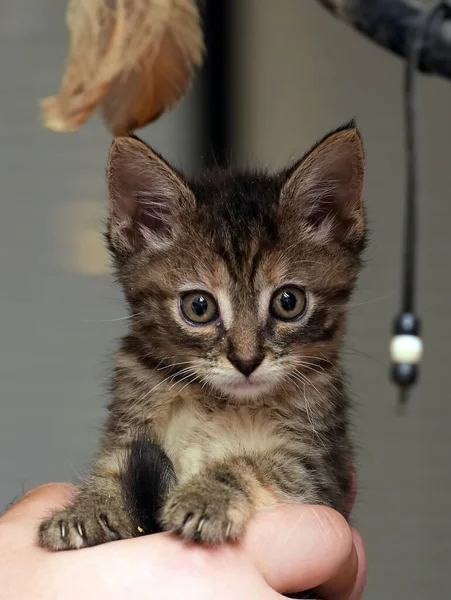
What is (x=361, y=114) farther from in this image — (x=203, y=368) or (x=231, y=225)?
(x=203, y=368)

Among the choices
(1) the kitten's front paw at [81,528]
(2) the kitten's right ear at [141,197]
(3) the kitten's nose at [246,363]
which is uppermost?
(2) the kitten's right ear at [141,197]

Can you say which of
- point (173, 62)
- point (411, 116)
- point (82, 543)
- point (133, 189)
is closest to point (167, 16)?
point (173, 62)

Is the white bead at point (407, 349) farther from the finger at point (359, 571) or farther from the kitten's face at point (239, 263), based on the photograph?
the finger at point (359, 571)

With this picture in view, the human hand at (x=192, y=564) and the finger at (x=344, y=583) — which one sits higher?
the human hand at (x=192, y=564)

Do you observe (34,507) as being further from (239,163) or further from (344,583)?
(239,163)

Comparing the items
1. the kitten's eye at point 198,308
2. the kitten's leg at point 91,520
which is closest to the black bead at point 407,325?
the kitten's eye at point 198,308

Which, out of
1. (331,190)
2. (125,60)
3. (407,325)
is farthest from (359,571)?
(125,60)

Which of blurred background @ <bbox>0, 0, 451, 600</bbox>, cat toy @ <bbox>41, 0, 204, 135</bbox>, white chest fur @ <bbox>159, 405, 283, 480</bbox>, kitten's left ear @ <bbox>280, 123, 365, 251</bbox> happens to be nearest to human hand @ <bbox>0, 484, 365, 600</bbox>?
white chest fur @ <bbox>159, 405, 283, 480</bbox>
